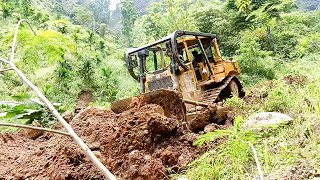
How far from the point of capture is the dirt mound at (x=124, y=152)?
365 cm

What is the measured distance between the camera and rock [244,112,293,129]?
11.0 ft

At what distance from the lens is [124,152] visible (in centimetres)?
399

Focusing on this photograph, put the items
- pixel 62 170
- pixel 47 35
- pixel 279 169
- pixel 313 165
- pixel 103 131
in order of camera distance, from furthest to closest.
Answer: pixel 47 35
pixel 103 131
pixel 62 170
pixel 279 169
pixel 313 165

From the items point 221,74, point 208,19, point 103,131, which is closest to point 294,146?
point 103,131

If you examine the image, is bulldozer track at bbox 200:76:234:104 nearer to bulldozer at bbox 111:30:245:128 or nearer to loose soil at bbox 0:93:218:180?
bulldozer at bbox 111:30:245:128

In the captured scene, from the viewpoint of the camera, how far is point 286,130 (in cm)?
324

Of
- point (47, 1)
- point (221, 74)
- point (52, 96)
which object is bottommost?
point (52, 96)

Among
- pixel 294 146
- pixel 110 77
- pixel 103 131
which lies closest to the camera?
pixel 294 146

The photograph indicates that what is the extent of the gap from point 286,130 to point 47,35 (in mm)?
6013

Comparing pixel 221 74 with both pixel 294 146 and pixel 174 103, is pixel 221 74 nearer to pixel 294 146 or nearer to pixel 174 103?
pixel 174 103

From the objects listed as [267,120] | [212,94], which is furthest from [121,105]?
[267,120]

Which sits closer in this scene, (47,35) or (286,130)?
(286,130)

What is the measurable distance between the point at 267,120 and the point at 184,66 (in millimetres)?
3031

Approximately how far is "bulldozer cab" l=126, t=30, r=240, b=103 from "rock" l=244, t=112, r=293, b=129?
2585 millimetres
